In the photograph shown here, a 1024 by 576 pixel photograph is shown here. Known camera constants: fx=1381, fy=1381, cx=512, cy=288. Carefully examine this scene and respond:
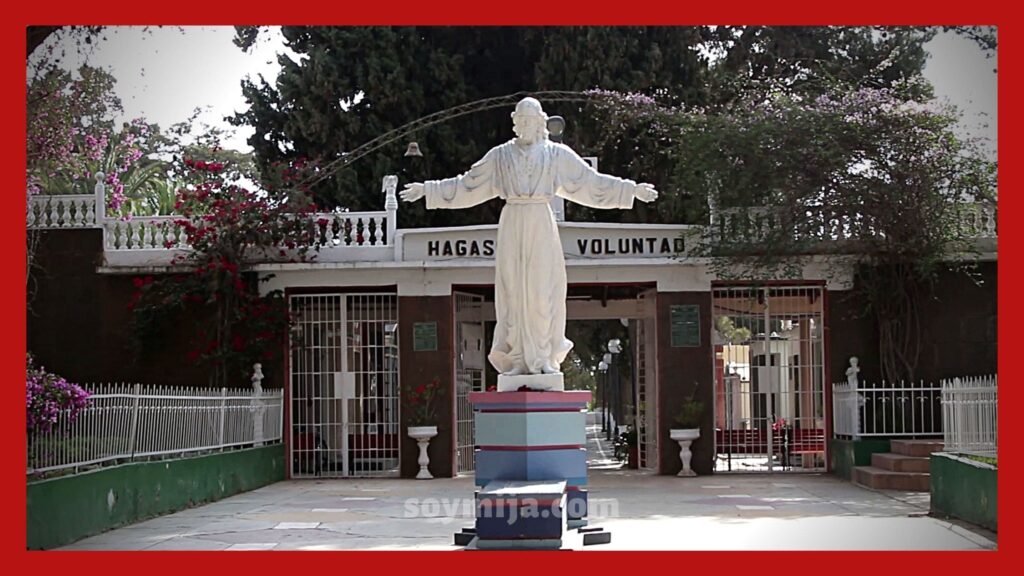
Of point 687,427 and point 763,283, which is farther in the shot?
point 763,283

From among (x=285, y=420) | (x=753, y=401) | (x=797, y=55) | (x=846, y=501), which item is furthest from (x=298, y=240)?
(x=797, y=55)

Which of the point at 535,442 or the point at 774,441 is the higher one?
the point at 535,442

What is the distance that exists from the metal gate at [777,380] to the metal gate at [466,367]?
3179mm

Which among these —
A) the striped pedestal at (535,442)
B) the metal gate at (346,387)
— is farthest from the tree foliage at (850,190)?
the striped pedestal at (535,442)

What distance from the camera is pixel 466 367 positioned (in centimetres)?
1812

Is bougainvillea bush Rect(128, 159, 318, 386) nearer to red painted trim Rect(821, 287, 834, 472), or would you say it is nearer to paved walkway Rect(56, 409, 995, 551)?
paved walkway Rect(56, 409, 995, 551)

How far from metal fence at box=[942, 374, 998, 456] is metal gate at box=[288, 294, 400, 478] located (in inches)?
320

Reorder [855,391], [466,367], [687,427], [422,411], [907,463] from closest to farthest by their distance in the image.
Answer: [907,463]
[855,391]
[687,427]
[422,411]
[466,367]

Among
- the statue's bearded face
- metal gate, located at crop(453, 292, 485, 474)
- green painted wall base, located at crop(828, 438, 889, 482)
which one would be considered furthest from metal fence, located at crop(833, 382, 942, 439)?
the statue's bearded face

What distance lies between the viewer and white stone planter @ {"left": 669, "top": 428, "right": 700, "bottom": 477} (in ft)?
55.8

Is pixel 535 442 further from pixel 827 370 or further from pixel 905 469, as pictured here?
pixel 827 370

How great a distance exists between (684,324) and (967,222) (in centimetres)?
361

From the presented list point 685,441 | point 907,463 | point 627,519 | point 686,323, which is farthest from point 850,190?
point 627,519

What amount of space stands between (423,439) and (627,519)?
622cm
